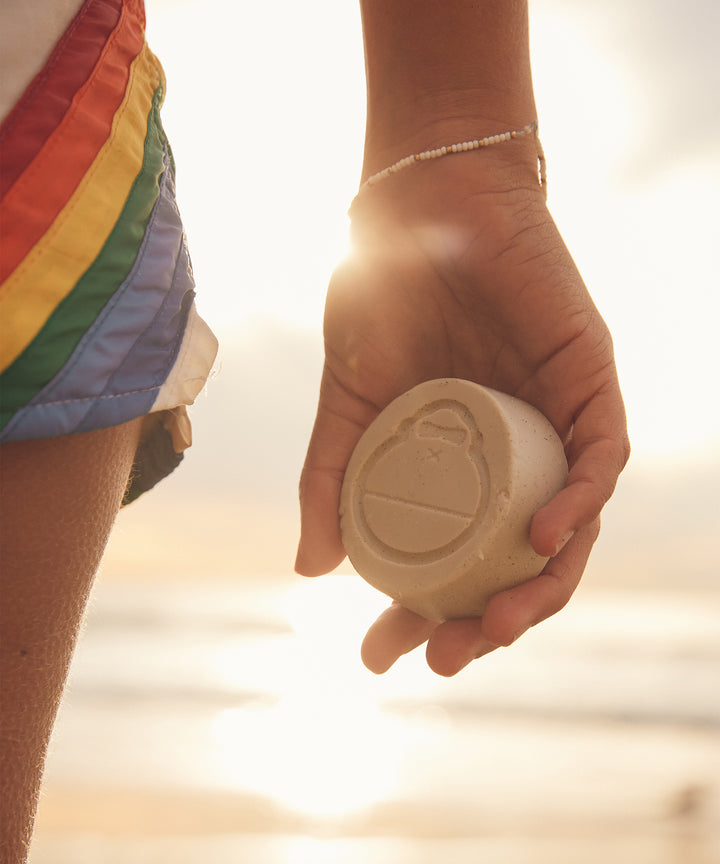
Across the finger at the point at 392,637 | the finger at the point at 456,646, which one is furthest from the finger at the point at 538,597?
the finger at the point at 392,637

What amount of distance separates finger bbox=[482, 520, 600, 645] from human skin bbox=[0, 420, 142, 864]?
839mm

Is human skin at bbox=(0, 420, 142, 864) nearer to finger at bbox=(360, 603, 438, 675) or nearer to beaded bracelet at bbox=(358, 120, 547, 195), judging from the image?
finger at bbox=(360, 603, 438, 675)

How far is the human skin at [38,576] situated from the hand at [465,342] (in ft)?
2.83

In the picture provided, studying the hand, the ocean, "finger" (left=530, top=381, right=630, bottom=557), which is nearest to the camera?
"finger" (left=530, top=381, right=630, bottom=557)

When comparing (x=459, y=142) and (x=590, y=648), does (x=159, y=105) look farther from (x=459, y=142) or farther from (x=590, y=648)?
(x=590, y=648)

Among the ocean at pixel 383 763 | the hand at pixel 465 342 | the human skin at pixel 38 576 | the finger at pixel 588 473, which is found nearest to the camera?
the human skin at pixel 38 576

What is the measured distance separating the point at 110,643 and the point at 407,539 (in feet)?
31.6

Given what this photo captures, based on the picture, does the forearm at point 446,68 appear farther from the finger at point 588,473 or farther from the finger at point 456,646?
the finger at point 456,646

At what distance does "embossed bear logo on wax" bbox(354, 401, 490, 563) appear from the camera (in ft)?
6.29

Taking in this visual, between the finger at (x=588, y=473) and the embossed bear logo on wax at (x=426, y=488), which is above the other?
the finger at (x=588, y=473)

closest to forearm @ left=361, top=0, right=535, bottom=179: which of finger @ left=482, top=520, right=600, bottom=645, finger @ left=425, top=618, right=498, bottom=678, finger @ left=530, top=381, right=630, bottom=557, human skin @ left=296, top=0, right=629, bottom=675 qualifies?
human skin @ left=296, top=0, right=629, bottom=675

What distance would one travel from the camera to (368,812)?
4.34 meters

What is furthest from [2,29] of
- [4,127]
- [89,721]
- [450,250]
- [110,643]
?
[110,643]

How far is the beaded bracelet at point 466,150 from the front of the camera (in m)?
2.03
